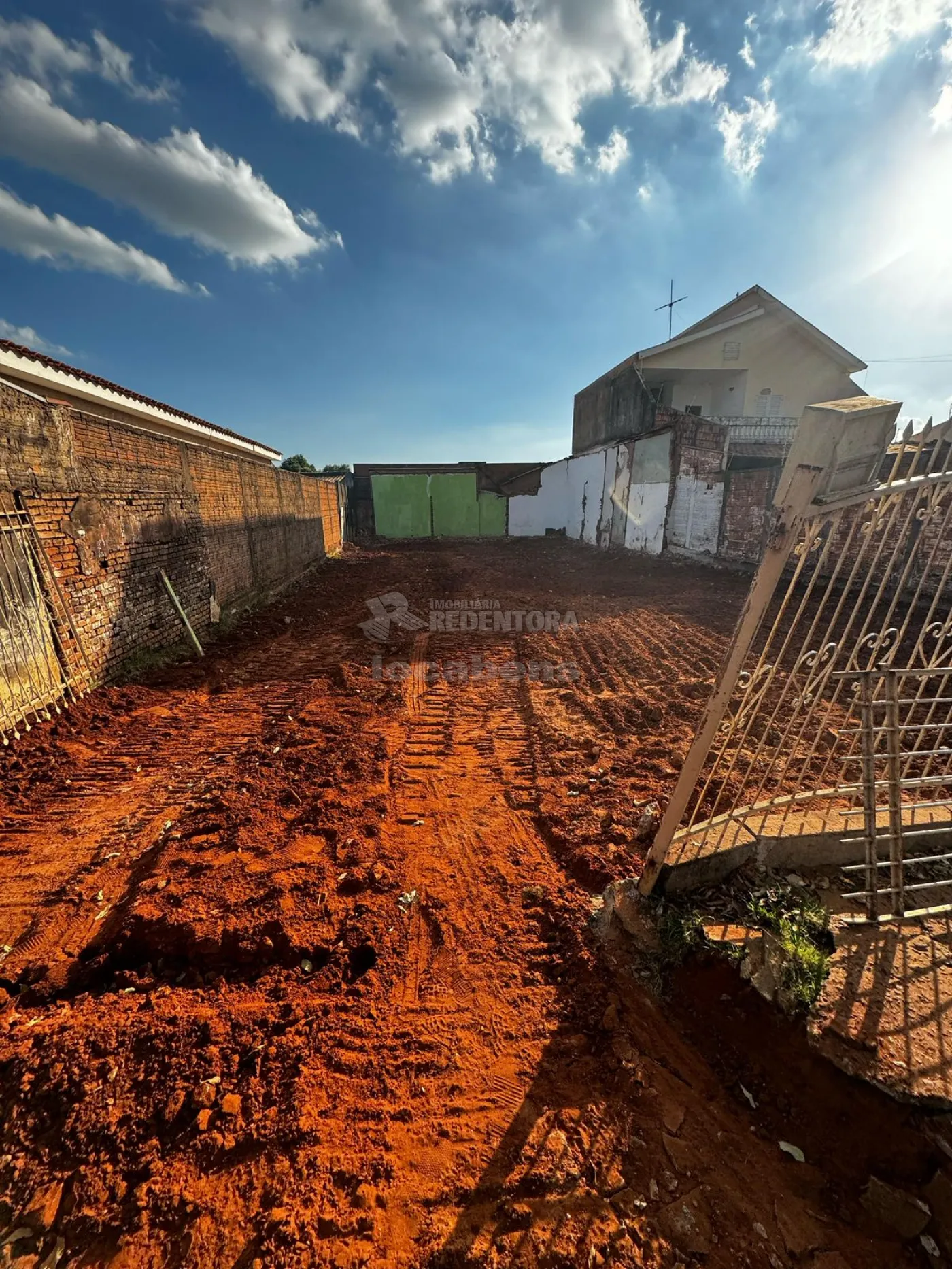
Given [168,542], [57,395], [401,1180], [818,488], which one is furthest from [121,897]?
[57,395]

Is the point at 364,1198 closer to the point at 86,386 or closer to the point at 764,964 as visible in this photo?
the point at 764,964

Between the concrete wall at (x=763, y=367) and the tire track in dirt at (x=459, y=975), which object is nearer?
the tire track in dirt at (x=459, y=975)

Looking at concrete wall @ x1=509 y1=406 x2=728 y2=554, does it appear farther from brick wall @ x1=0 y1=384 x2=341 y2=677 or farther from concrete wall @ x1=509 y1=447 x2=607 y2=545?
brick wall @ x1=0 y1=384 x2=341 y2=677

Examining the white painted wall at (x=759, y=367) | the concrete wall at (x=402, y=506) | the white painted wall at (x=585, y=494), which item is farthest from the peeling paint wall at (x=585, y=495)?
the concrete wall at (x=402, y=506)

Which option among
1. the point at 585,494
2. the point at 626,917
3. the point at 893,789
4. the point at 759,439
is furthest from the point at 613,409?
the point at 626,917

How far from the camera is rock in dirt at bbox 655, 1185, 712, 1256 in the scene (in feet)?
4.34

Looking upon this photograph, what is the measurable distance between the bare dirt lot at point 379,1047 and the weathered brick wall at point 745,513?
910 cm

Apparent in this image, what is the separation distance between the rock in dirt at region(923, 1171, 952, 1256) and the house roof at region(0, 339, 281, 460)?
1155cm

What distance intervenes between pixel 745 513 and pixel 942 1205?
11.8 m

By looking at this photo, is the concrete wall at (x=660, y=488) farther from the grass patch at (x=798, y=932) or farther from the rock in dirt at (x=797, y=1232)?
the rock in dirt at (x=797, y=1232)

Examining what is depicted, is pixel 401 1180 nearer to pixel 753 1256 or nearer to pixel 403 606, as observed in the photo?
pixel 753 1256

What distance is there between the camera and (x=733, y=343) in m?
18.8

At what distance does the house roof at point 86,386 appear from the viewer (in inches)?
291

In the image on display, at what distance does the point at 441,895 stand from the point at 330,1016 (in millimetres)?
748
